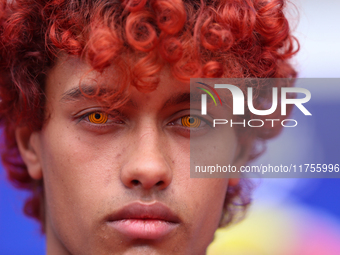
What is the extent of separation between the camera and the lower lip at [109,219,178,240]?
1.19 metres

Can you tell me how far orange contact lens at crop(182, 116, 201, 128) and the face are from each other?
0.02 meters

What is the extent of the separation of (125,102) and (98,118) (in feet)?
0.50

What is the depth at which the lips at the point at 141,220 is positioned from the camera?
1.18m

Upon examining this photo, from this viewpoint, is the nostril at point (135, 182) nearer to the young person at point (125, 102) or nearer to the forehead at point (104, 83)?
the young person at point (125, 102)

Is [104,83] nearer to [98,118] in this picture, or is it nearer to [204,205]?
[98,118]

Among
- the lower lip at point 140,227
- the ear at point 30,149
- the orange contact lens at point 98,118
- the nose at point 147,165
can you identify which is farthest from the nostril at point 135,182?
the ear at point 30,149

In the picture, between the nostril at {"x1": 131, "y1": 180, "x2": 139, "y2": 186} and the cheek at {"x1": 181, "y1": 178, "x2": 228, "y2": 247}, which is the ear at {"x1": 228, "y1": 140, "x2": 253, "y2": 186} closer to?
the cheek at {"x1": 181, "y1": 178, "x2": 228, "y2": 247}

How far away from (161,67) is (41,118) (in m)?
0.58

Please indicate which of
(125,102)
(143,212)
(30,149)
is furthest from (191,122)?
(30,149)

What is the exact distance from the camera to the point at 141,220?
3.92 ft

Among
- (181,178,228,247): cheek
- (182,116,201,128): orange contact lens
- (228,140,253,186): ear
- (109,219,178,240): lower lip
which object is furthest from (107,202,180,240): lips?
(228,140,253,186): ear

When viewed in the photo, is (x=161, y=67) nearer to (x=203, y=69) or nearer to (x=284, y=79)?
(x=203, y=69)

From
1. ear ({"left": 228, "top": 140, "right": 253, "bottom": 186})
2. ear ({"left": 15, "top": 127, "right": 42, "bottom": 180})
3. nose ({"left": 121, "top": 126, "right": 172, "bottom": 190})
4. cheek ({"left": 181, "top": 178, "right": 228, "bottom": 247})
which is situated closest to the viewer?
nose ({"left": 121, "top": 126, "right": 172, "bottom": 190})

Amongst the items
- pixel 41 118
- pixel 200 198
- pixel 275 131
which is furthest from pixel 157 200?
pixel 275 131
